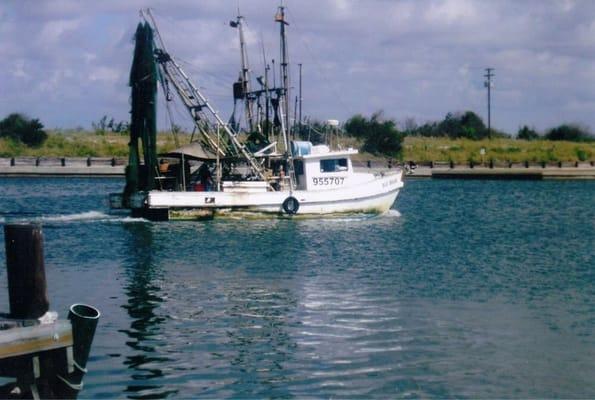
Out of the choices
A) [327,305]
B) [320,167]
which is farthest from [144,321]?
[320,167]

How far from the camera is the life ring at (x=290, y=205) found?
35.7 m

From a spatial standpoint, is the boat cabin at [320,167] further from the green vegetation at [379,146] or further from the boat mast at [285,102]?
the green vegetation at [379,146]

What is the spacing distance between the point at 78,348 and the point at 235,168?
2704 cm

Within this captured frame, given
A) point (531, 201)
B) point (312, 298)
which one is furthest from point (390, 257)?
point (531, 201)

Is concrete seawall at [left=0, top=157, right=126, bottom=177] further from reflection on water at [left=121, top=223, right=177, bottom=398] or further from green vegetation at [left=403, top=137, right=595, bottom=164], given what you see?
reflection on water at [left=121, top=223, right=177, bottom=398]

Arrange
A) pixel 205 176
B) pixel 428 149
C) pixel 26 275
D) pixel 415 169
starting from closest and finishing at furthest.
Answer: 1. pixel 26 275
2. pixel 205 176
3. pixel 415 169
4. pixel 428 149

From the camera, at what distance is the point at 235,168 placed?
3847 cm

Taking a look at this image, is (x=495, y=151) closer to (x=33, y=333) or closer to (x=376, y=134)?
(x=376, y=134)

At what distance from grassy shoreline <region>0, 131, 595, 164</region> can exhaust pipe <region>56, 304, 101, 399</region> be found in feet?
239

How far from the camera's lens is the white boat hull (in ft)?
115

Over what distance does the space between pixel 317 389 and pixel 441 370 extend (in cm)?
205

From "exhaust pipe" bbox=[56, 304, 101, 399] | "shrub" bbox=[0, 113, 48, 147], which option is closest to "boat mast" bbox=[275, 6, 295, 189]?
"exhaust pipe" bbox=[56, 304, 101, 399]

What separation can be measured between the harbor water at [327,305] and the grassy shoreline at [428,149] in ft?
170

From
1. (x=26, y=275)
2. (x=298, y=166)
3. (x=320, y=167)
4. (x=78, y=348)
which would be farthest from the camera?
(x=298, y=166)
